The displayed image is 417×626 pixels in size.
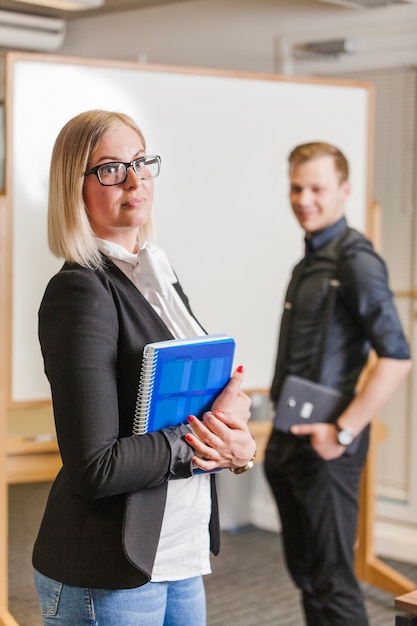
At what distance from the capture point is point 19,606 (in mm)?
2150

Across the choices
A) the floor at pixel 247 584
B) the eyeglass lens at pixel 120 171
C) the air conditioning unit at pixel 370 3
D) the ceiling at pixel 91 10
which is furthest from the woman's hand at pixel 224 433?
the ceiling at pixel 91 10

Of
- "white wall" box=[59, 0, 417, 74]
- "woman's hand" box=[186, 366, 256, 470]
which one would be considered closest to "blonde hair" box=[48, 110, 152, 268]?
"woman's hand" box=[186, 366, 256, 470]

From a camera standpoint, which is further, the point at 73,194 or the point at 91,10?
the point at 91,10

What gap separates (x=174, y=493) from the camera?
1.39 m

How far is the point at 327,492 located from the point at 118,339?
142cm

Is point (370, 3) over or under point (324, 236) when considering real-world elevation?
over

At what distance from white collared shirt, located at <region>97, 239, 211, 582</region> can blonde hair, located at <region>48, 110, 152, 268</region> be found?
0.04 metres

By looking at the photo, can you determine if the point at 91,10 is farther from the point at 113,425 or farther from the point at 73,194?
the point at 113,425

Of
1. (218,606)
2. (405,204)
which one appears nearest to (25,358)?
(218,606)

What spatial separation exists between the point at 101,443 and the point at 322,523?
146 centimetres

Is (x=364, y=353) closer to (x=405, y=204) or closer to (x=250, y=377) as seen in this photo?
(x=250, y=377)

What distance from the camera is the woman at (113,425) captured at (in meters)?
1.24

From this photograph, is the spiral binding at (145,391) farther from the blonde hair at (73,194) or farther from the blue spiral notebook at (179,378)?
the blonde hair at (73,194)

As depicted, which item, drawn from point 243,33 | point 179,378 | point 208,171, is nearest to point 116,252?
point 179,378
